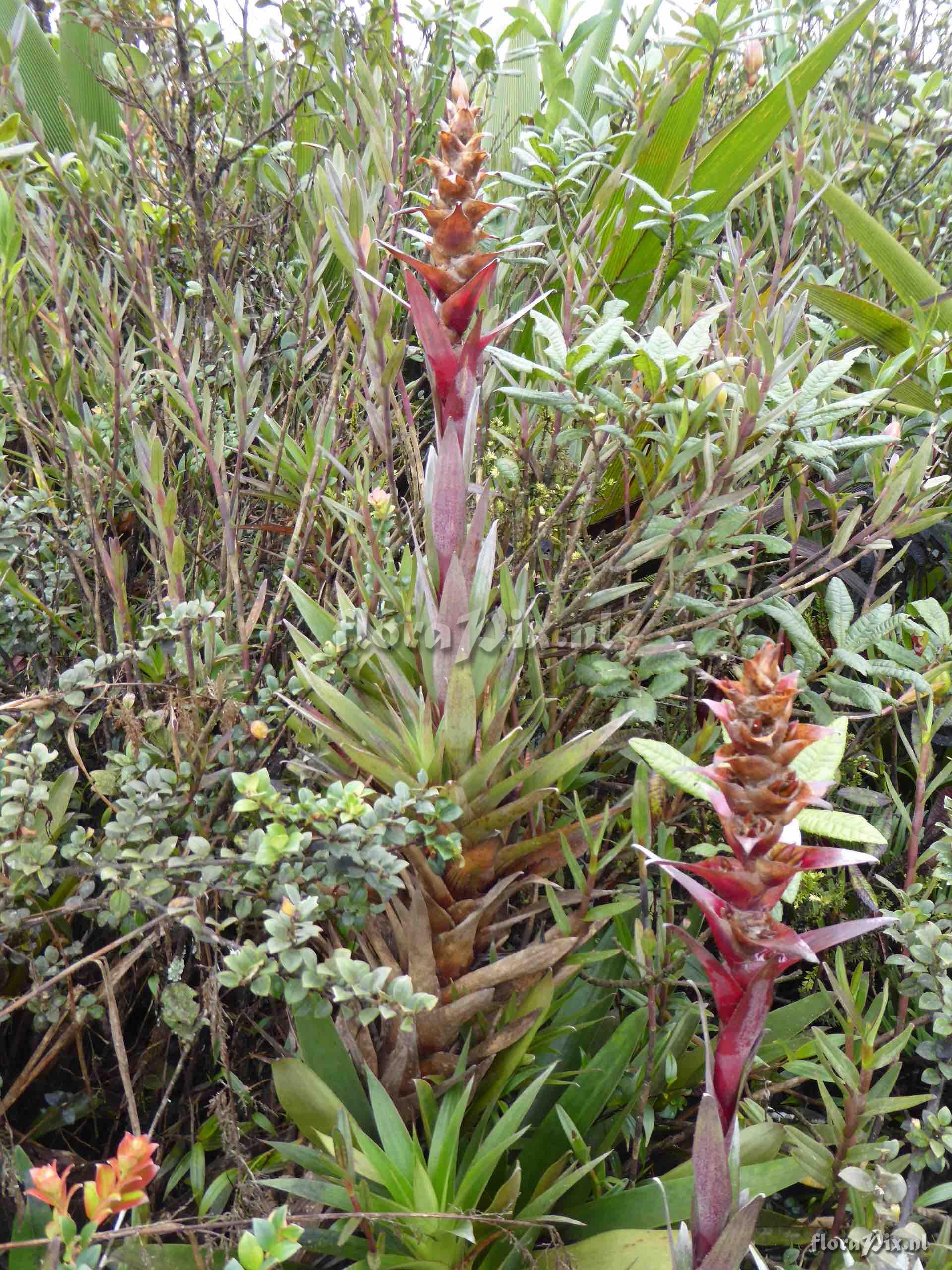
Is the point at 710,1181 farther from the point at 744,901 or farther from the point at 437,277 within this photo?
the point at 437,277

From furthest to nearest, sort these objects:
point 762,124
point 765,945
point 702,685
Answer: point 762,124
point 702,685
point 765,945

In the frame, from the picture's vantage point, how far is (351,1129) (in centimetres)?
84

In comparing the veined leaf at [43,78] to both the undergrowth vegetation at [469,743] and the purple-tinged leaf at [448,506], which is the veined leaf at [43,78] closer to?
the undergrowth vegetation at [469,743]

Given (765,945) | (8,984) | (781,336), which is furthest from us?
(781,336)

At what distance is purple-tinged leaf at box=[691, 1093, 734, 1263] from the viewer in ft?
1.98

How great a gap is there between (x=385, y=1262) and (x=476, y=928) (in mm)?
288

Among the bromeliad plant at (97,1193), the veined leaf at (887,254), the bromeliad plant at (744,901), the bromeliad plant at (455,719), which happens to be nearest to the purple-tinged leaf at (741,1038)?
the bromeliad plant at (744,901)

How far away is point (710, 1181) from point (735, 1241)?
36 mm

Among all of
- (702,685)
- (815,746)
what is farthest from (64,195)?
(815,746)

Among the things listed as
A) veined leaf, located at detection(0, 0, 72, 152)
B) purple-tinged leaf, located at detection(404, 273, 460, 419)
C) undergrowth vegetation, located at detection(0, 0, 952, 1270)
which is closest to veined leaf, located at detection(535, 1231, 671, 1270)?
undergrowth vegetation, located at detection(0, 0, 952, 1270)

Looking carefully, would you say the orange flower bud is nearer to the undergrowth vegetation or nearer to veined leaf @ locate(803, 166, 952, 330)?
the undergrowth vegetation

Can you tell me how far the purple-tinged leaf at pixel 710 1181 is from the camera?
1.98 ft

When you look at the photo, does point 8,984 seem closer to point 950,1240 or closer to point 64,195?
point 950,1240

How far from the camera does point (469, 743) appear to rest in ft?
2.91
